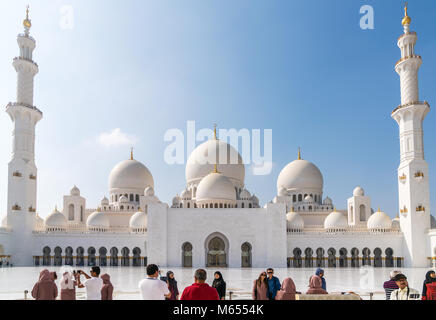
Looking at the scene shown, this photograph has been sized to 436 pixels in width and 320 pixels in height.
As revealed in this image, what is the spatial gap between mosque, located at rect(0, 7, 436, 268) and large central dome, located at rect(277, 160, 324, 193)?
5824 millimetres

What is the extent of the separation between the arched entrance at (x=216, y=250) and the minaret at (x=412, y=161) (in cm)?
1186

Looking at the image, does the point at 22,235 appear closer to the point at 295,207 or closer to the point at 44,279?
the point at 295,207

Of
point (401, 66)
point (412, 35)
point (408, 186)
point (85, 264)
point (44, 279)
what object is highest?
point (412, 35)

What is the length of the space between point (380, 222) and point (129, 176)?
20.9 m

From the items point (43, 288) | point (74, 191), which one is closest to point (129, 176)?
point (74, 191)

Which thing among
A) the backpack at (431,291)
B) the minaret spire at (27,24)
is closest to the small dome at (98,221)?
the minaret spire at (27,24)

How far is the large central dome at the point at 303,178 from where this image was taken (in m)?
39.0

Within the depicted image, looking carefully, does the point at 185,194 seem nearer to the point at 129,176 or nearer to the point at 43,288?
the point at 129,176

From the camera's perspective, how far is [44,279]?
233 inches

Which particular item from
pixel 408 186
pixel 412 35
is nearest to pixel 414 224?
pixel 408 186

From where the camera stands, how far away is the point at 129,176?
131ft

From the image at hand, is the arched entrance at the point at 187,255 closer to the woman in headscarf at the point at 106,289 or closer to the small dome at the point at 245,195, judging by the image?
the small dome at the point at 245,195
